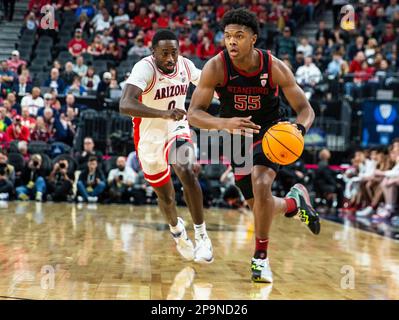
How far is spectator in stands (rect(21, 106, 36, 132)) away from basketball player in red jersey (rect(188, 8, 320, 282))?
8.54 m

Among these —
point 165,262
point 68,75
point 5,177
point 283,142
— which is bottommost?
point 5,177

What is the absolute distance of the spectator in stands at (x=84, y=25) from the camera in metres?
16.5

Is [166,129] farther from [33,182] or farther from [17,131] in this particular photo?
[33,182]

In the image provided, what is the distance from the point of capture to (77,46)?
16.0 meters

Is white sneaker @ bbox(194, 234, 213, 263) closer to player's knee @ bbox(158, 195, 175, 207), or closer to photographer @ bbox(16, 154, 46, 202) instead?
player's knee @ bbox(158, 195, 175, 207)

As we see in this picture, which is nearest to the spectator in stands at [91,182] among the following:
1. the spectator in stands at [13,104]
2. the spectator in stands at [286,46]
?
the spectator in stands at [13,104]

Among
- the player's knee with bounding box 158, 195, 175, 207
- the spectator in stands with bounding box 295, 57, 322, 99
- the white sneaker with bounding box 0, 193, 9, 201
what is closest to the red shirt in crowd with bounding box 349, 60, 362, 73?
the spectator in stands with bounding box 295, 57, 322, 99

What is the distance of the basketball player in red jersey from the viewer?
19.0 ft

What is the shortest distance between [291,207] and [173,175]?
8.20m

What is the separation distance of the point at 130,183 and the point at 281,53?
5.61 metres

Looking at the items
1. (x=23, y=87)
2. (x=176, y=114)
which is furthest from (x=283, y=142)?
(x=23, y=87)

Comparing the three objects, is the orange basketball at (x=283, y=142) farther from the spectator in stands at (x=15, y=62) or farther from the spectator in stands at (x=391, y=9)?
the spectator in stands at (x=391, y=9)

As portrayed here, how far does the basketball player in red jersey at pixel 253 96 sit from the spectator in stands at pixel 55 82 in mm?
8827
